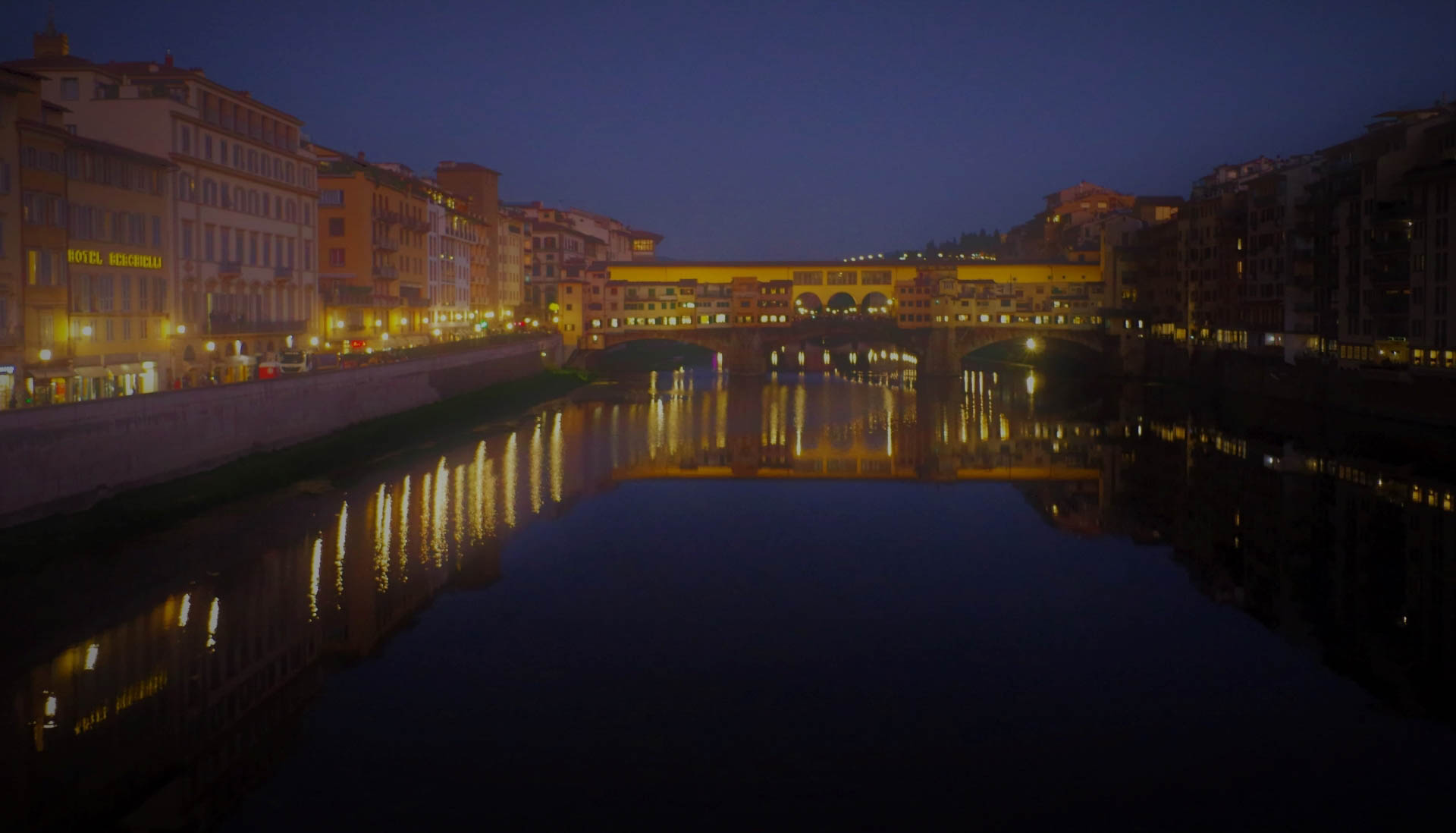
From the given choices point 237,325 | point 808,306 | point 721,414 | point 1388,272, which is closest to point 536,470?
point 237,325

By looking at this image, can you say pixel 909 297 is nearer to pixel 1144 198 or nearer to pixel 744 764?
pixel 1144 198

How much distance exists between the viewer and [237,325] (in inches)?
1236

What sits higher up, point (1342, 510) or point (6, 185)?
point (6, 185)

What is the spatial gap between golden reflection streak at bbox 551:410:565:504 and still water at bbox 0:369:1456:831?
24cm

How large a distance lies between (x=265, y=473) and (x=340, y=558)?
577 centimetres

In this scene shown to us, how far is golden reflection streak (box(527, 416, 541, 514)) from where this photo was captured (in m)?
21.9

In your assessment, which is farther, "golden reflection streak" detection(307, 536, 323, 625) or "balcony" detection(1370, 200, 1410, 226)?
"balcony" detection(1370, 200, 1410, 226)

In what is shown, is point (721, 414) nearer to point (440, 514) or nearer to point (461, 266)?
point (440, 514)

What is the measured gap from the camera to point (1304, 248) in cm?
3844

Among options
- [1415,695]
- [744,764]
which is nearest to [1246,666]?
[1415,695]

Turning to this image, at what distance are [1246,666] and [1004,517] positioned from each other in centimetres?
847

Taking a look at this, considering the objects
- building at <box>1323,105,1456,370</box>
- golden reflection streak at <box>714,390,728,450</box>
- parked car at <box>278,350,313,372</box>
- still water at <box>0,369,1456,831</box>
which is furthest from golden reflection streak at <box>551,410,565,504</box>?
building at <box>1323,105,1456,370</box>

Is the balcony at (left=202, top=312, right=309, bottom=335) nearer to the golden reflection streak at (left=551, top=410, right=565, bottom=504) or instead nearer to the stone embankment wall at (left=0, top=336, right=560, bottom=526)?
the stone embankment wall at (left=0, top=336, right=560, bottom=526)

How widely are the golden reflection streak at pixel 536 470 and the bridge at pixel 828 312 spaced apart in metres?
23.2
